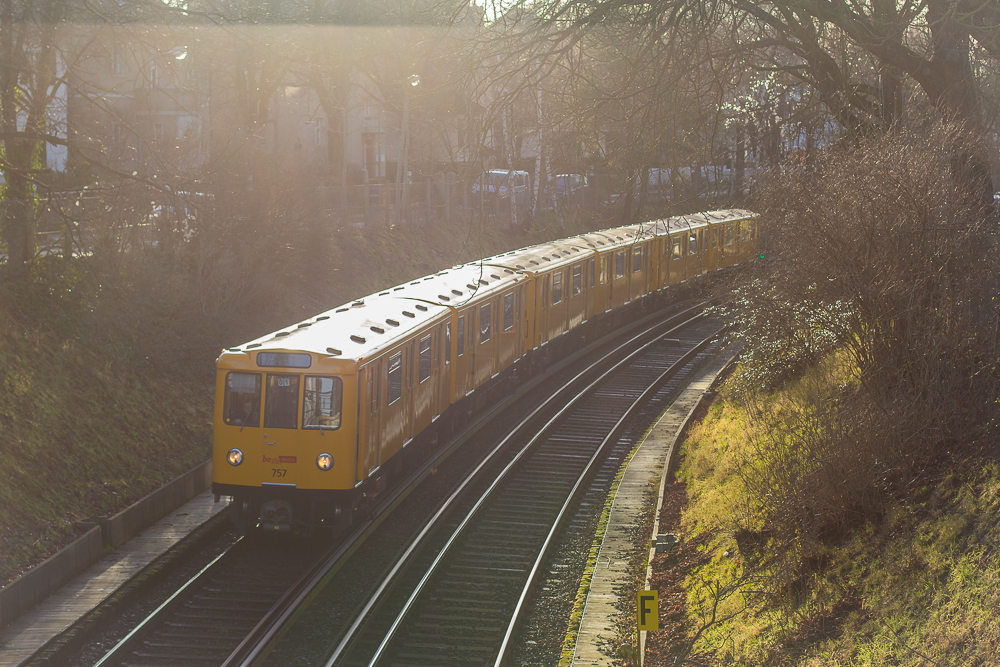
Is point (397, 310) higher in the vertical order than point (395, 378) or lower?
higher

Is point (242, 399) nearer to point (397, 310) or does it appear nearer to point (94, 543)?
point (94, 543)

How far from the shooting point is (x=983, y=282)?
9.35 metres

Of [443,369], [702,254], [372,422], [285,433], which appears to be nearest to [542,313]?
[443,369]

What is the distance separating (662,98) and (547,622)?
577 centimetres

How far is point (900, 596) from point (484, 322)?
34.0 ft

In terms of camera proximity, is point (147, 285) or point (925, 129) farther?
point (147, 285)

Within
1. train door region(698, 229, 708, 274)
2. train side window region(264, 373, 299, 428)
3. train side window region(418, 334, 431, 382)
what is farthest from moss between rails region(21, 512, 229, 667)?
train door region(698, 229, 708, 274)

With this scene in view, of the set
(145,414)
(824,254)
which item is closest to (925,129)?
(824,254)

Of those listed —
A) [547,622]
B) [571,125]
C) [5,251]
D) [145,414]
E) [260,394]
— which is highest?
[571,125]

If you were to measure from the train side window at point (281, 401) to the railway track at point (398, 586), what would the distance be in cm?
169

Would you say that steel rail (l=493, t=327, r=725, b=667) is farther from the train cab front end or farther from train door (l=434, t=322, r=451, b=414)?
train door (l=434, t=322, r=451, b=414)

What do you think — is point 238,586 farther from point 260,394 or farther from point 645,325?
point 645,325

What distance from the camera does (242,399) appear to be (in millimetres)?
11164

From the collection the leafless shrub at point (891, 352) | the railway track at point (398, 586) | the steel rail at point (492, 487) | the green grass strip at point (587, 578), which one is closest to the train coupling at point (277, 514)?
the railway track at point (398, 586)
